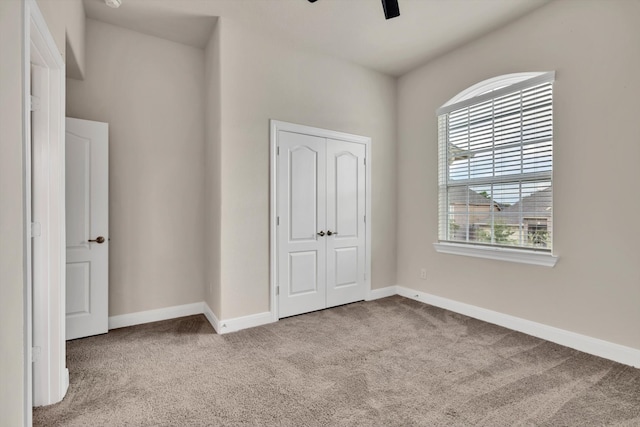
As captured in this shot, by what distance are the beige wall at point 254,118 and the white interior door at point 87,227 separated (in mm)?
1124

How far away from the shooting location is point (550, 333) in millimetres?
2906

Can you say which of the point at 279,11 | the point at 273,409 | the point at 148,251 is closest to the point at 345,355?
the point at 273,409

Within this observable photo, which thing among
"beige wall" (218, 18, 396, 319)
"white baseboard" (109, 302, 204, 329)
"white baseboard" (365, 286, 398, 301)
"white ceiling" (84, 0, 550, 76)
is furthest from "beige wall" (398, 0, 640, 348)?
"white baseboard" (109, 302, 204, 329)

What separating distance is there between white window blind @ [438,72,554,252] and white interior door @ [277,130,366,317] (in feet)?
3.53

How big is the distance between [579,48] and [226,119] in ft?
10.5

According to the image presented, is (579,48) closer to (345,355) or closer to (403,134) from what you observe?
(403,134)

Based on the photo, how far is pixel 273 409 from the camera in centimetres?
194

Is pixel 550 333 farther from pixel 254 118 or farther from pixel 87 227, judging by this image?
pixel 87 227

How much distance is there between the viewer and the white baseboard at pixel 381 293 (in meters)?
4.23

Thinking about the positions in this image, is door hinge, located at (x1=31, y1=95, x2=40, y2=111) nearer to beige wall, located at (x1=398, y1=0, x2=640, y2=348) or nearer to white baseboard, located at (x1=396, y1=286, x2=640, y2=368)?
beige wall, located at (x1=398, y1=0, x2=640, y2=348)

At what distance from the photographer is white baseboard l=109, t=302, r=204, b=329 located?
3.25 metres

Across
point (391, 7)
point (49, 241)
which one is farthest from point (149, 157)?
point (391, 7)

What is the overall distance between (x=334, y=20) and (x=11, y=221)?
9.89 feet

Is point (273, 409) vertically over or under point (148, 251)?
under
